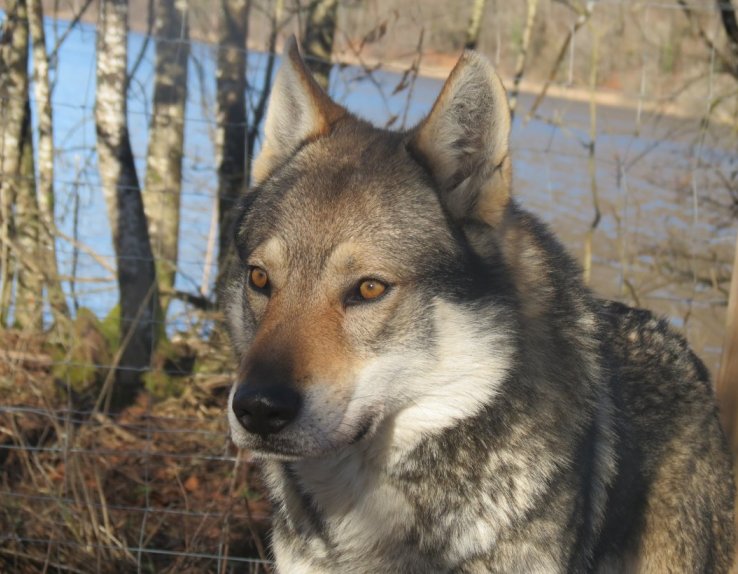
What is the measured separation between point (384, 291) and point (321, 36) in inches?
139

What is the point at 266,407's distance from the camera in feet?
8.14

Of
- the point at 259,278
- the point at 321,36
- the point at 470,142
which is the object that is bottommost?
the point at 259,278

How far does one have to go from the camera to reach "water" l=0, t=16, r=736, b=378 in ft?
18.5

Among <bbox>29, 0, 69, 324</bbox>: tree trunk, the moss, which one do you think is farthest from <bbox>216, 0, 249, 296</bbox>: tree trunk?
<bbox>29, 0, 69, 324</bbox>: tree trunk

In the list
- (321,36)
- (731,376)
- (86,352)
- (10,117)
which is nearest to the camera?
(731,376)

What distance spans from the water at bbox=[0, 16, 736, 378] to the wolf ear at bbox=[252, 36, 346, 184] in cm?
169

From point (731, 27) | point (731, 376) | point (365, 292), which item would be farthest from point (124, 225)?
point (731, 27)

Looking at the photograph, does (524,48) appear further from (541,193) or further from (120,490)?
(120,490)

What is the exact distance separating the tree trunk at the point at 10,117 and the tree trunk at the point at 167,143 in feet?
2.80

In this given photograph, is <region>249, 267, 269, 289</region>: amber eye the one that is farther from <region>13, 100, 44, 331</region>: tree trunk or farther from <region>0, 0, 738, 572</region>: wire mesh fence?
<region>13, 100, 44, 331</region>: tree trunk

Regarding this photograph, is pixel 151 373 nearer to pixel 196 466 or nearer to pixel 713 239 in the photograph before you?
pixel 196 466

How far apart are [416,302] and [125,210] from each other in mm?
3578

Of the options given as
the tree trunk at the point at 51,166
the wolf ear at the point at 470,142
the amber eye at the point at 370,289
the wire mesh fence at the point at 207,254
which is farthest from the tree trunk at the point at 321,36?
the amber eye at the point at 370,289

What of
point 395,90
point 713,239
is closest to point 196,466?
point 395,90
